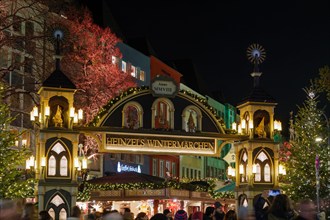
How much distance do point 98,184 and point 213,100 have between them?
57383mm

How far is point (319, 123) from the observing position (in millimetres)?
38281

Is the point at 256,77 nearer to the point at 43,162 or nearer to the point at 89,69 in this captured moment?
the point at 43,162

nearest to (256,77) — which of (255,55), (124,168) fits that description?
(255,55)

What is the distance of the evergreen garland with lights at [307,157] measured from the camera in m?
36.5

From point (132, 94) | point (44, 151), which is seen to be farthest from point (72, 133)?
point (132, 94)

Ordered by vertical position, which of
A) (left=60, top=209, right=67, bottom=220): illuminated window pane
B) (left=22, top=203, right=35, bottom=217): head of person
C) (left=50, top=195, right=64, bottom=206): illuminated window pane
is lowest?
(left=60, top=209, right=67, bottom=220): illuminated window pane

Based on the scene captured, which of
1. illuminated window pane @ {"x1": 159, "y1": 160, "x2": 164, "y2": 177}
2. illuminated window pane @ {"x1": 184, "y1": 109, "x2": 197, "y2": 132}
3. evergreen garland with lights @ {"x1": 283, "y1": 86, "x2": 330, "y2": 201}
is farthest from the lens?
illuminated window pane @ {"x1": 159, "y1": 160, "x2": 164, "y2": 177}

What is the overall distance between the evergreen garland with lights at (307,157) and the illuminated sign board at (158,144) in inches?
487

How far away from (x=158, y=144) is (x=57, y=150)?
3598mm

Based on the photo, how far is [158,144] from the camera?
24688mm

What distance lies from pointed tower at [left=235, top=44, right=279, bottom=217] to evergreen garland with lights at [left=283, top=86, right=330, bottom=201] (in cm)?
1177

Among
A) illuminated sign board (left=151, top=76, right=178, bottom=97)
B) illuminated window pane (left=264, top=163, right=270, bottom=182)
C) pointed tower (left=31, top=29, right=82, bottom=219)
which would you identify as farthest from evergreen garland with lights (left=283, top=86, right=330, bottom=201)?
pointed tower (left=31, top=29, right=82, bottom=219)

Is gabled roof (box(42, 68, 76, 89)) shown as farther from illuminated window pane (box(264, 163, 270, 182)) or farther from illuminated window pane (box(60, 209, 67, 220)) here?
illuminated window pane (box(264, 163, 270, 182))

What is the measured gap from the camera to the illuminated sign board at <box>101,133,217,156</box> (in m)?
24.2
